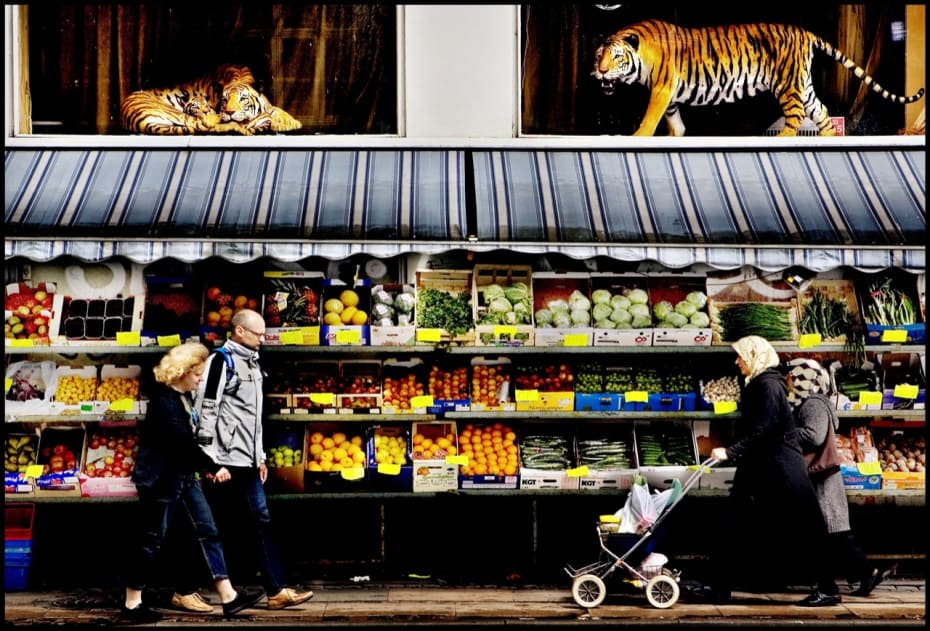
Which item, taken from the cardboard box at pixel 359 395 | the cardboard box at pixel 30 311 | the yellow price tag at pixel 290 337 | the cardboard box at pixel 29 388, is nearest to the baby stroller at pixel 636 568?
the cardboard box at pixel 359 395

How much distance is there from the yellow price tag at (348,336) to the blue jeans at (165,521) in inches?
65.0

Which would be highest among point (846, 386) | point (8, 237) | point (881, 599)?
point (8, 237)

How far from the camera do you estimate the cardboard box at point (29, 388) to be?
7.86 meters

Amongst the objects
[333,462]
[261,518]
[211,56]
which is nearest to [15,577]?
[261,518]

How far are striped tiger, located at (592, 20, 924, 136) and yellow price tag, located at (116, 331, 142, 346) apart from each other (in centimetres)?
478

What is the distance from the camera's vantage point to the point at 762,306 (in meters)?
8.08

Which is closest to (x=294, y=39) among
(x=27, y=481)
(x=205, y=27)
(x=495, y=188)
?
(x=205, y=27)

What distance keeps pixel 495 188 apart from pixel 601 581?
334cm

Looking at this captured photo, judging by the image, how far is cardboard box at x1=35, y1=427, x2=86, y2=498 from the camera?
25.4ft

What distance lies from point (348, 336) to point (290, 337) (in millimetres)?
484

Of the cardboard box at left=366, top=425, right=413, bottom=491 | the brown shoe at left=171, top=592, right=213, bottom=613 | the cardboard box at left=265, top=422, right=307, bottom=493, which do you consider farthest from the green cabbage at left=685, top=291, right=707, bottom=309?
the brown shoe at left=171, top=592, right=213, bottom=613

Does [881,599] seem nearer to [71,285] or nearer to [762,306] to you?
[762,306]

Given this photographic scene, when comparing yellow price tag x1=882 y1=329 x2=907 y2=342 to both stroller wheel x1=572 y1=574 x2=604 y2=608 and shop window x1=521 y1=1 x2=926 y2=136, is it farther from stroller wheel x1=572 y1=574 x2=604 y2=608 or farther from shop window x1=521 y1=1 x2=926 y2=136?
stroller wheel x1=572 y1=574 x2=604 y2=608

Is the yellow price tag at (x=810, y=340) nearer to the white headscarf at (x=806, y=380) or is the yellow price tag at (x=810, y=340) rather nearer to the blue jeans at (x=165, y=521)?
the white headscarf at (x=806, y=380)
